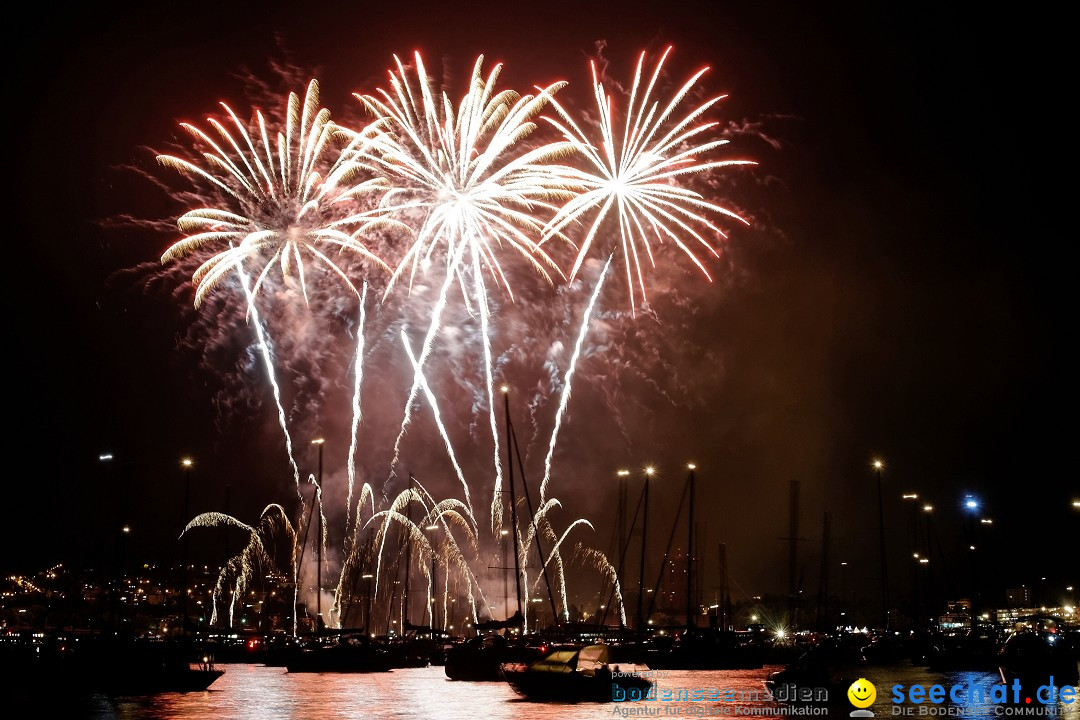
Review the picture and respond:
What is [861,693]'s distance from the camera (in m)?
39.3

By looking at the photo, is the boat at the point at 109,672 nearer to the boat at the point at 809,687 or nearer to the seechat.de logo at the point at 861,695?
the boat at the point at 809,687

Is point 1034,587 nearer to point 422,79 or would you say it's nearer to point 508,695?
point 508,695

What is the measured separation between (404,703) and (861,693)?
62.3ft

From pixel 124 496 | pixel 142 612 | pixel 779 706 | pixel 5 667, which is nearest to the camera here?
pixel 779 706

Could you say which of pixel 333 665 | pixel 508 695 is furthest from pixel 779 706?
pixel 333 665

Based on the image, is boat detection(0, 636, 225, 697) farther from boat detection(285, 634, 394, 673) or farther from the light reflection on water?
boat detection(285, 634, 394, 673)

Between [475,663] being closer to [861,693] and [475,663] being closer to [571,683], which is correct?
[571,683]

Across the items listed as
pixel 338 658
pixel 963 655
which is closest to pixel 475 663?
pixel 338 658

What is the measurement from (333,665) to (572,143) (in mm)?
43330

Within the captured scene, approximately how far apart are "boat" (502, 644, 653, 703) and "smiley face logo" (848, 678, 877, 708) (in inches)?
407

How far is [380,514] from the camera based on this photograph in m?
72.2

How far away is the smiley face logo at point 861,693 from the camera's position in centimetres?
3888

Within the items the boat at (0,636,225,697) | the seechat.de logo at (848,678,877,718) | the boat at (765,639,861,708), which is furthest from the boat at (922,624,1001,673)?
the boat at (0,636,225,697)

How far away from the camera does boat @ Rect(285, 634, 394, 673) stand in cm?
7506
